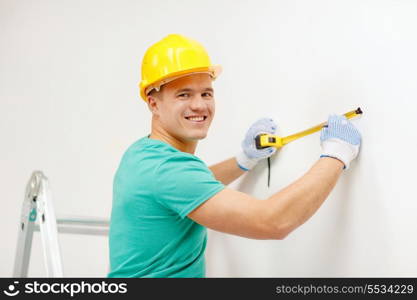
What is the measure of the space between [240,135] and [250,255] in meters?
0.39

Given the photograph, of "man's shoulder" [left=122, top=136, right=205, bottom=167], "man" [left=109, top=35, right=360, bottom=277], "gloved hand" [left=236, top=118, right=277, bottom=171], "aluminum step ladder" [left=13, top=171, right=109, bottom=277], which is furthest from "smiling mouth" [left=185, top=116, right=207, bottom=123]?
"aluminum step ladder" [left=13, top=171, right=109, bottom=277]

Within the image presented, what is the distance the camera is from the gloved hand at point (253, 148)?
1.54 metres

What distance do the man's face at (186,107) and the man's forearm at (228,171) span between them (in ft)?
0.90

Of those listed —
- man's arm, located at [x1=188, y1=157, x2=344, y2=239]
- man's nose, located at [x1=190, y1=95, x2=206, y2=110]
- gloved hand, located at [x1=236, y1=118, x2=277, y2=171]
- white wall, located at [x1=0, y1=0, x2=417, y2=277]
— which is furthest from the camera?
gloved hand, located at [x1=236, y1=118, x2=277, y2=171]

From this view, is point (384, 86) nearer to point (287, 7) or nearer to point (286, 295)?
point (287, 7)

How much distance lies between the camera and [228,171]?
1.63 m

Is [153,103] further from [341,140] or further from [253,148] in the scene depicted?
[341,140]

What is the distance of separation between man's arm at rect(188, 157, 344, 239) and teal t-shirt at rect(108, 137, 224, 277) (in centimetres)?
3

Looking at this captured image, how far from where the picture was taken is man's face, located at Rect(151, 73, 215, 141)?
4.47ft

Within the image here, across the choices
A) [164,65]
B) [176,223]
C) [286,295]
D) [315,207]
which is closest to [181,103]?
[164,65]

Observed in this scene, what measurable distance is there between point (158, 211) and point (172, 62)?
39cm

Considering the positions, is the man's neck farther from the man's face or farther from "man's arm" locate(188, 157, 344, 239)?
"man's arm" locate(188, 157, 344, 239)

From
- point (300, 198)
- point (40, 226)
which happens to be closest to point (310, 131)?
point (300, 198)

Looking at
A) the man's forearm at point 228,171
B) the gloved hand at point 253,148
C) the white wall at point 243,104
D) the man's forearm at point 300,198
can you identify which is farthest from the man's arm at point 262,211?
the man's forearm at point 228,171
